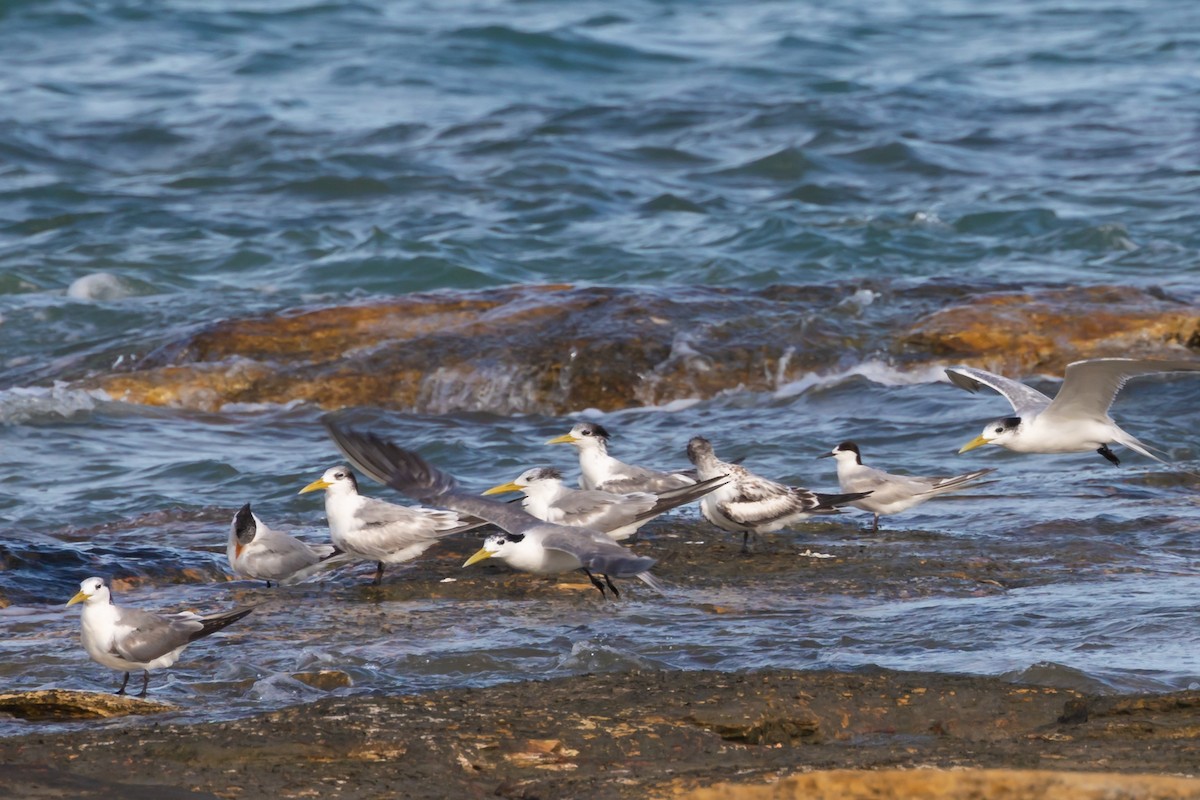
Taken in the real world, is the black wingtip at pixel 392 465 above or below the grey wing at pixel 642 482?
above

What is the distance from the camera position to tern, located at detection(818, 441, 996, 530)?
26.6 feet

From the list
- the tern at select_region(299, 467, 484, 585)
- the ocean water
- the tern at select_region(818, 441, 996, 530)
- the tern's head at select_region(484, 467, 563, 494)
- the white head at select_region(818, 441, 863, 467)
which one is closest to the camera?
the ocean water

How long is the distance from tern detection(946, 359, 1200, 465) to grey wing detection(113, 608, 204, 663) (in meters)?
4.45

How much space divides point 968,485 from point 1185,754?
5.24 metres

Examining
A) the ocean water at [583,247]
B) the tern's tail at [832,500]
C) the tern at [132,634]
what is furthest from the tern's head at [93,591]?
the tern's tail at [832,500]

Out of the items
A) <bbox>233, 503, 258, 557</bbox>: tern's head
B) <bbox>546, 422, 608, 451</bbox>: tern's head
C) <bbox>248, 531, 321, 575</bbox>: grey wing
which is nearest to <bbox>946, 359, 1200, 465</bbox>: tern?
<bbox>546, 422, 608, 451</bbox>: tern's head

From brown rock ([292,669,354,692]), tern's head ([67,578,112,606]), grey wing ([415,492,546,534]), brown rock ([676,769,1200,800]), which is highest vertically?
brown rock ([676,769,1200,800])

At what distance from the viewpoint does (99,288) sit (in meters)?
15.4

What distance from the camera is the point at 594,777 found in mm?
4387

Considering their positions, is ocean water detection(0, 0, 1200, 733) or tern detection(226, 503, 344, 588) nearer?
ocean water detection(0, 0, 1200, 733)

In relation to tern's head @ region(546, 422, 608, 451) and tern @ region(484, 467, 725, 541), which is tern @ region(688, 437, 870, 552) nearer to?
tern @ region(484, 467, 725, 541)

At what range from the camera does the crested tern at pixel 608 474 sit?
802cm

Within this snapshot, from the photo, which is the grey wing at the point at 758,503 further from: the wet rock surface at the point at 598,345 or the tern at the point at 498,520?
the wet rock surface at the point at 598,345

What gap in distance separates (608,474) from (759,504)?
0.85m
